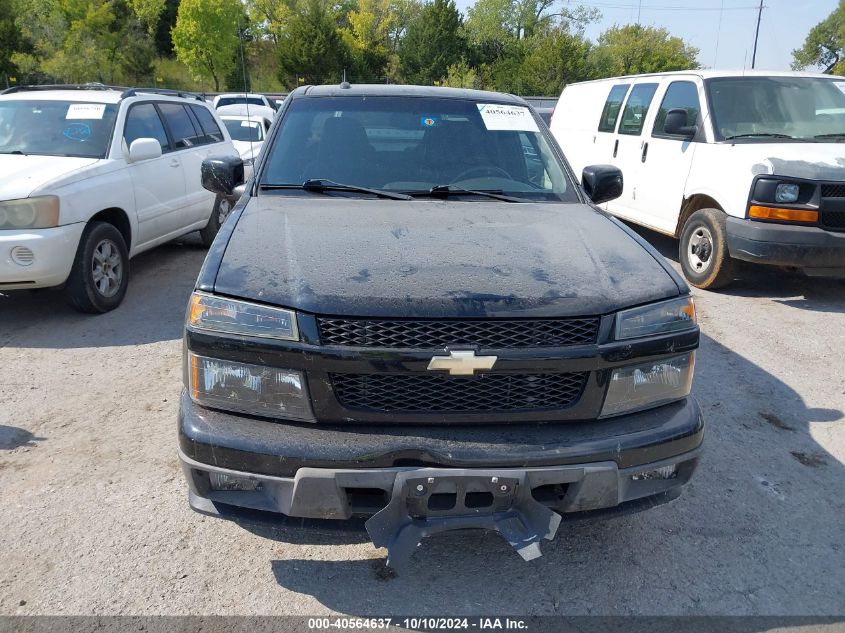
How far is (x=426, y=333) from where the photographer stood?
222 cm

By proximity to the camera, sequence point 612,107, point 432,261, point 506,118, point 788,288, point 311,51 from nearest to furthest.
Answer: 1. point 432,261
2. point 506,118
3. point 788,288
4. point 612,107
5. point 311,51

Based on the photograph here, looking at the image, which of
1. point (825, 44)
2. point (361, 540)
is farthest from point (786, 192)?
point (825, 44)

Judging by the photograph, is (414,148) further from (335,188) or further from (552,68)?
(552,68)

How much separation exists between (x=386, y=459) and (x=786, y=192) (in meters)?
5.09

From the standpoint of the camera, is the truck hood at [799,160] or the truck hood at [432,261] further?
the truck hood at [799,160]

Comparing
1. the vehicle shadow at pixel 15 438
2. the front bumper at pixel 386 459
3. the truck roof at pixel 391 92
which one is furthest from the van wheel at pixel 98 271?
the front bumper at pixel 386 459

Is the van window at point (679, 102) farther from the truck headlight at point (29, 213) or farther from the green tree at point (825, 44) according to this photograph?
the green tree at point (825, 44)

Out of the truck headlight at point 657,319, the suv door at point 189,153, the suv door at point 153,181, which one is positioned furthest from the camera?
the suv door at point 189,153

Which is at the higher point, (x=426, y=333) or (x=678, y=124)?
(x=678, y=124)

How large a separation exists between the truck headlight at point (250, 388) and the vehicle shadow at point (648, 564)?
410mm

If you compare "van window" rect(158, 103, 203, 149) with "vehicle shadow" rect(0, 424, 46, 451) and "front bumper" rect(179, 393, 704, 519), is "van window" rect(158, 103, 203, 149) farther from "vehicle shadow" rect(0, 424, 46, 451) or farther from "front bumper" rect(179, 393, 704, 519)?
"front bumper" rect(179, 393, 704, 519)

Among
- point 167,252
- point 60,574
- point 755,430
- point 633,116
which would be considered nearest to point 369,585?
point 60,574

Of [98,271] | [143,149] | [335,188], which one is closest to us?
[335,188]

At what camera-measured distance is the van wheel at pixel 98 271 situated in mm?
5359
